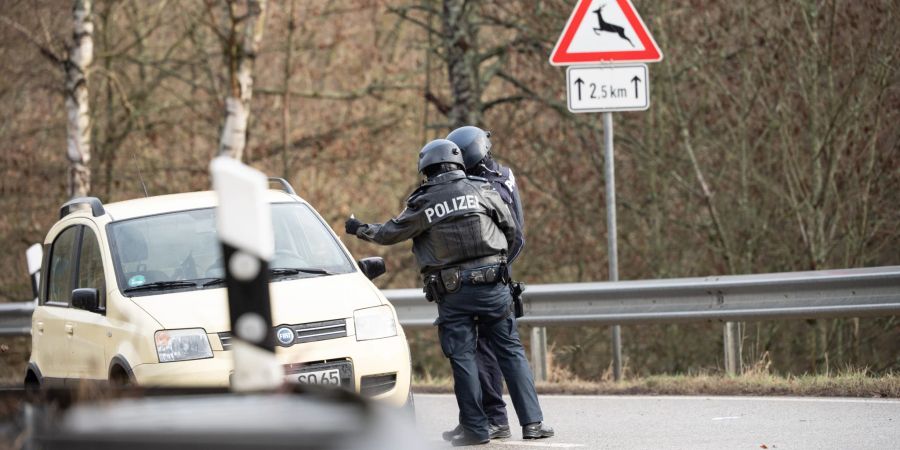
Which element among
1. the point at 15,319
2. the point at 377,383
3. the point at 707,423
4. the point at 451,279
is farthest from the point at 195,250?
the point at 15,319

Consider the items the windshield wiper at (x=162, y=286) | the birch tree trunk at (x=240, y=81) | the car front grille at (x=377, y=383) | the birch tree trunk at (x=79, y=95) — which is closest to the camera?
the car front grille at (x=377, y=383)

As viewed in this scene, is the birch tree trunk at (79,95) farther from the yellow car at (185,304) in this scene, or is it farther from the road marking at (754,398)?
the road marking at (754,398)

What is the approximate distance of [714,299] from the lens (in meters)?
11.1

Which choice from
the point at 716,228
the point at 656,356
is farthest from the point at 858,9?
the point at 656,356

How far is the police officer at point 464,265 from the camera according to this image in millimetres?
7719

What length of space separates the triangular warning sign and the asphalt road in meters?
2.60

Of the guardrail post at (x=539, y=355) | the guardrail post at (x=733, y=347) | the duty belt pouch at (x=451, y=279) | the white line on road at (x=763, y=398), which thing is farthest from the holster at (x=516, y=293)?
the guardrail post at (x=539, y=355)

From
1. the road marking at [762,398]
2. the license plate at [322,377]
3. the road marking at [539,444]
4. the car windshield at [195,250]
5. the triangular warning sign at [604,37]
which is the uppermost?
the triangular warning sign at [604,37]

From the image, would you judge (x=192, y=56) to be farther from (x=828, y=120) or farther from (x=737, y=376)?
(x=737, y=376)

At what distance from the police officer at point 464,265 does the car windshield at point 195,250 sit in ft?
1.80

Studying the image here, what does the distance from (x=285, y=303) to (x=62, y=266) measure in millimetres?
2127

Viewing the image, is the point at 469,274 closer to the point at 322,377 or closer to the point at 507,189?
the point at 507,189

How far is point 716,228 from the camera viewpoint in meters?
16.2

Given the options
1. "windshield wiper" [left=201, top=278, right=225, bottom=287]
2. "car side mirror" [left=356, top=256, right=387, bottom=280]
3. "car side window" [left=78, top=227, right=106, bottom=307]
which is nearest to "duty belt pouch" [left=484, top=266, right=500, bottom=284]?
"car side mirror" [left=356, top=256, right=387, bottom=280]
